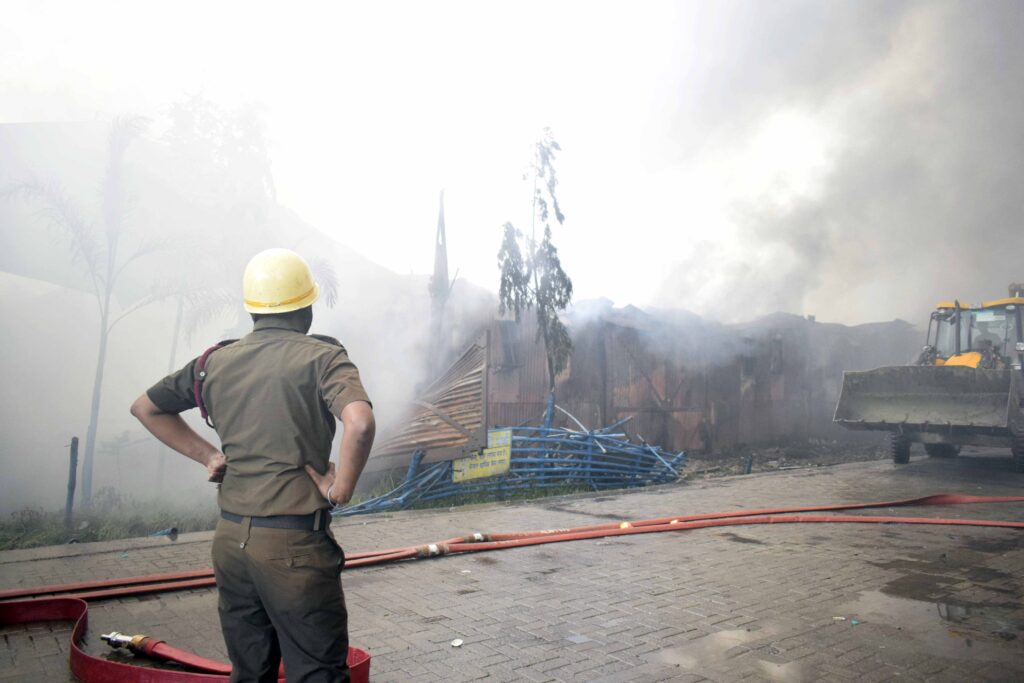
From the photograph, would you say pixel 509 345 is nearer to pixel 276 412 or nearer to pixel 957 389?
pixel 957 389

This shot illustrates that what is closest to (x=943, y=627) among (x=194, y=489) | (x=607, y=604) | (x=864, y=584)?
(x=864, y=584)

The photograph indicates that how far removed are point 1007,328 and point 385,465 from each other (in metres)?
12.3

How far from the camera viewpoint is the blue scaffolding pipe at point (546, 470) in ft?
32.1

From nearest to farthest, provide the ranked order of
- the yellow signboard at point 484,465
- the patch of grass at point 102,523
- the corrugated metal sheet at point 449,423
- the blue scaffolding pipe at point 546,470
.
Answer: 1. the patch of grass at point 102,523
2. the corrugated metal sheet at point 449,423
3. the blue scaffolding pipe at point 546,470
4. the yellow signboard at point 484,465

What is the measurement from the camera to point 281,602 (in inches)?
79.0

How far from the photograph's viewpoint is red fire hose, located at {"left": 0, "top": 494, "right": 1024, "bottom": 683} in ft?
10.1

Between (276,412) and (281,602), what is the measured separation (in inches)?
22.8

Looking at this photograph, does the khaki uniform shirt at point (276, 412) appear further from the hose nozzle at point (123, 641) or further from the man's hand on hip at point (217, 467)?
the hose nozzle at point (123, 641)

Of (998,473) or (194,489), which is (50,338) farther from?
(998,473)

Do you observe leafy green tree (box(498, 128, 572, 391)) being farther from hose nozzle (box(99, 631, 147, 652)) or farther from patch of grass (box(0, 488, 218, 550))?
hose nozzle (box(99, 631, 147, 652))

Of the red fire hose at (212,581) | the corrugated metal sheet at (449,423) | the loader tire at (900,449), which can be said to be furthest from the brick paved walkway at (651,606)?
the loader tire at (900,449)

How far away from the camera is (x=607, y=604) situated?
4.61m

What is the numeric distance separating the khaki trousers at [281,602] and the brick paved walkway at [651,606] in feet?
4.59

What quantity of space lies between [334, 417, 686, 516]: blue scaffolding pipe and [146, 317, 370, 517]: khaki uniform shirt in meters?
7.14
